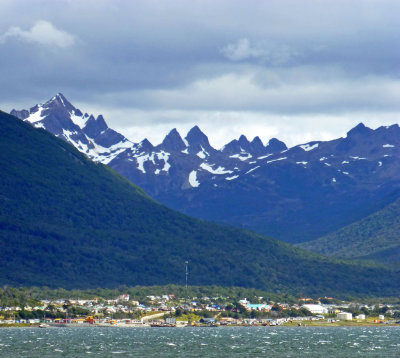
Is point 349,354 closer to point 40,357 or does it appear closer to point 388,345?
point 388,345

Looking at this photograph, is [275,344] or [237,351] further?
[275,344]

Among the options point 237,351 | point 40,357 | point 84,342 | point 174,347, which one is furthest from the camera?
point 84,342

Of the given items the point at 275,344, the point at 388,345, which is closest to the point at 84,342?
the point at 275,344

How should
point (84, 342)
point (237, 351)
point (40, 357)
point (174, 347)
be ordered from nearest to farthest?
1. point (40, 357)
2. point (237, 351)
3. point (174, 347)
4. point (84, 342)

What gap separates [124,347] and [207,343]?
58.1 feet

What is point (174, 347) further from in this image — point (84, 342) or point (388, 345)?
point (388, 345)

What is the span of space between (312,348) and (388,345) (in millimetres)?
16359

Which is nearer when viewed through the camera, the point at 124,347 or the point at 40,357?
the point at 40,357

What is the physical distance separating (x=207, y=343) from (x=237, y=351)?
76.7 feet

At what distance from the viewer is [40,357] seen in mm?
159500

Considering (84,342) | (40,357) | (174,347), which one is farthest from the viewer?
(84,342)

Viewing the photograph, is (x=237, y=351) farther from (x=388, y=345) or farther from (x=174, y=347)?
(x=388, y=345)

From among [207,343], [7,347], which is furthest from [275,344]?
[7,347]

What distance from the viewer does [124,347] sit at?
185 m
